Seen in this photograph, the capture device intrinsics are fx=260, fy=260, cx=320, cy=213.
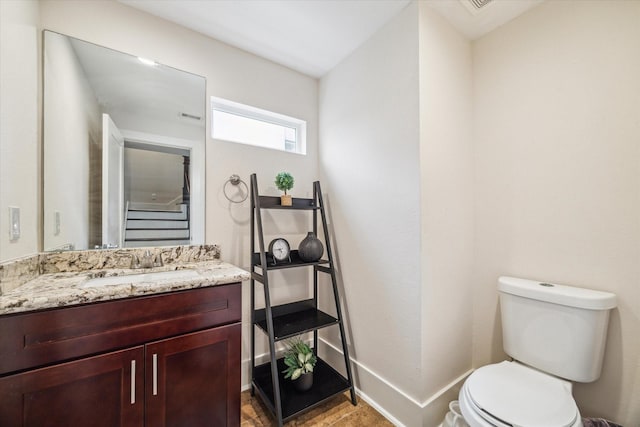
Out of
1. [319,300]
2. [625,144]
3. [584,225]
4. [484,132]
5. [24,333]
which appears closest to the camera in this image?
[24,333]

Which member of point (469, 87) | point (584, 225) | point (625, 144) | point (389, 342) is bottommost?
point (389, 342)

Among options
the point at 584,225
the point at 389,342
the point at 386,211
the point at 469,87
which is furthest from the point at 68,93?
the point at 584,225

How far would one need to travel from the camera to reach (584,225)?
131 centimetres

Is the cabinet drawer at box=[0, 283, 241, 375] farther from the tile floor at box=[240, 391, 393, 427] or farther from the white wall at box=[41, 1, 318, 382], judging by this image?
the tile floor at box=[240, 391, 393, 427]

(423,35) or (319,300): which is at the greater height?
(423,35)

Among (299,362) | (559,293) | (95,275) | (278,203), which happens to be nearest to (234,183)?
(278,203)

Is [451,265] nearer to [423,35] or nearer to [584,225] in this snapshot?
[584,225]

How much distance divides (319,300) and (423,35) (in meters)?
1.92

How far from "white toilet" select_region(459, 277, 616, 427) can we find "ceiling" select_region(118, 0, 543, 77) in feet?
5.15

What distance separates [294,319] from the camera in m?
1.80

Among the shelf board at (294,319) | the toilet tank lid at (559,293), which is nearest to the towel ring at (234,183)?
the shelf board at (294,319)

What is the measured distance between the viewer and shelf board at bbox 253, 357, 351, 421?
1478mm

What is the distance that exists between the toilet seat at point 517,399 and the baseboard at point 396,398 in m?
0.34

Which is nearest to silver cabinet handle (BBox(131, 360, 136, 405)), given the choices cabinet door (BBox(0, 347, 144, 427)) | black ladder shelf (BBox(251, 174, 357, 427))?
cabinet door (BBox(0, 347, 144, 427))
